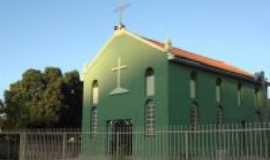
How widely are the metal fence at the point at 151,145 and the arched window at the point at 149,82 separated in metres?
3.51

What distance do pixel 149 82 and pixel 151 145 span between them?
6877mm

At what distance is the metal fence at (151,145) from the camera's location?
14.7m

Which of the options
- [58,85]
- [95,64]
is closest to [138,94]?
[95,64]

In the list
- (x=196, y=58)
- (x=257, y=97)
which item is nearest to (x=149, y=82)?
(x=196, y=58)

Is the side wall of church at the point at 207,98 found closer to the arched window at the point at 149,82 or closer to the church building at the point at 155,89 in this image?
the church building at the point at 155,89

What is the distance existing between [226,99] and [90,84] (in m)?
9.08

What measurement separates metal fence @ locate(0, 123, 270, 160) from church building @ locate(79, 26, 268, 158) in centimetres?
298

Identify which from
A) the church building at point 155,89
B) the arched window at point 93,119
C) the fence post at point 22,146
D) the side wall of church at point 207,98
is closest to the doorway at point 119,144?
the church building at point 155,89

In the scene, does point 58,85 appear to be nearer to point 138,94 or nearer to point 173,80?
point 138,94


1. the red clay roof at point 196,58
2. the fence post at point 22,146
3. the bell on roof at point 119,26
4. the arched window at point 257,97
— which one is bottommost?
the fence post at point 22,146

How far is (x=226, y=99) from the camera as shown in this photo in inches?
1098

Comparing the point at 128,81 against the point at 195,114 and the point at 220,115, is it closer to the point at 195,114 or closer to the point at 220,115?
the point at 195,114

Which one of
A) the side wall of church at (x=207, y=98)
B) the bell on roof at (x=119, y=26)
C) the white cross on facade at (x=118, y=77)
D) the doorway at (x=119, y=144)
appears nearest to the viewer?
the doorway at (x=119, y=144)

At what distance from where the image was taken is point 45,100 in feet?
113
